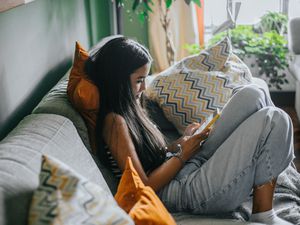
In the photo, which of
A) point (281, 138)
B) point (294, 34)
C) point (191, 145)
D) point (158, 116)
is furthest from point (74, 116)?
point (294, 34)

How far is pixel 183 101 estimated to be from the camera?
2.39 metres

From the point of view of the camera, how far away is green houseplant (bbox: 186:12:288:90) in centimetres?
365

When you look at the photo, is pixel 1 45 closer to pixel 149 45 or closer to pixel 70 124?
pixel 70 124

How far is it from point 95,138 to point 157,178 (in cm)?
25

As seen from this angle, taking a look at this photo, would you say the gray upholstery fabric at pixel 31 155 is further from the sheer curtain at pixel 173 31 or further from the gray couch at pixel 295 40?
the sheer curtain at pixel 173 31

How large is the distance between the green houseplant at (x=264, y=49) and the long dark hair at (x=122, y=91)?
6.46ft

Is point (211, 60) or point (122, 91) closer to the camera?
point (122, 91)

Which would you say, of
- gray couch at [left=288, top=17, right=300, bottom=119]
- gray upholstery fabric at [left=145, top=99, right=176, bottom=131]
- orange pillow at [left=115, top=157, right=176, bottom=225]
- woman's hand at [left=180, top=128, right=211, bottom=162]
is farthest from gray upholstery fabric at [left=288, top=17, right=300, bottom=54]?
orange pillow at [left=115, top=157, right=176, bottom=225]

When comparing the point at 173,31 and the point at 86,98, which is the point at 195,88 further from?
the point at 173,31

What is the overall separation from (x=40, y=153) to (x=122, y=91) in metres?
0.57

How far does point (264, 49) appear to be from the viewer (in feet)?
12.0

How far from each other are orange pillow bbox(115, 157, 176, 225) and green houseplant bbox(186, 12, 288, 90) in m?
2.55

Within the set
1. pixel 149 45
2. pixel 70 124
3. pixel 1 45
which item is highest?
pixel 1 45

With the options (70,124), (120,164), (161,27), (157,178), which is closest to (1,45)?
(70,124)
